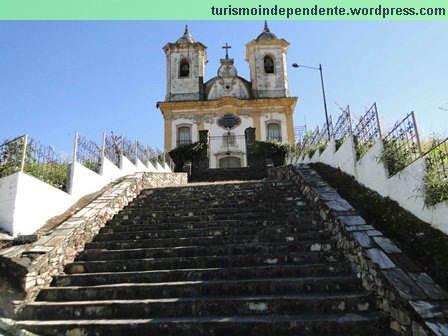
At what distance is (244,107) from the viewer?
86.9 feet

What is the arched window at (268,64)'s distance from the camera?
28.6 m

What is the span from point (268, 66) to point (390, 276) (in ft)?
87.5

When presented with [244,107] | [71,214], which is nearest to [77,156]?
[71,214]

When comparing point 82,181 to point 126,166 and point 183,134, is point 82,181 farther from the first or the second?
point 183,134

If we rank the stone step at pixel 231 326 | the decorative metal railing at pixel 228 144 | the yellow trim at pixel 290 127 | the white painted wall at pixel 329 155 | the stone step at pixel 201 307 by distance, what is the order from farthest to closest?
the yellow trim at pixel 290 127 → the decorative metal railing at pixel 228 144 → the white painted wall at pixel 329 155 → the stone step at pixel 201 307 → the stone step at pixel 231 326

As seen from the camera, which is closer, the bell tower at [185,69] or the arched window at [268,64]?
the bell tower at [185,69]

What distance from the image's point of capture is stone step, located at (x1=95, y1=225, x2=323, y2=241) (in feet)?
21.1

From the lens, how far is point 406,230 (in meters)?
5.02

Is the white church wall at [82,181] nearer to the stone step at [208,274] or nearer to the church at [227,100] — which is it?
the stone step at [208,274]

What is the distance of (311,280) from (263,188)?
15.1 feet

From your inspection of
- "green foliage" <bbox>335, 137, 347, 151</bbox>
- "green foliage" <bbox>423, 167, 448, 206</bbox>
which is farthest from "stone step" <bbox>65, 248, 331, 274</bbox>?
"green foliage" <bbox>335, 137, 347, 151</bbox>

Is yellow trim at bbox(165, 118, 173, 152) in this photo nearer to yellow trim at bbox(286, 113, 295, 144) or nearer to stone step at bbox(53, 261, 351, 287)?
yellow trim at bbox(286, 113, 295, 144)

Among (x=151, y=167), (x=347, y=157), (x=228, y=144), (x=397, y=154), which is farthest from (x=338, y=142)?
(x=228, y=144)

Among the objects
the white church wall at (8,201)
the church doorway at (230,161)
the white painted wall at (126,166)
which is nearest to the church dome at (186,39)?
the church doorway at (230,161)
